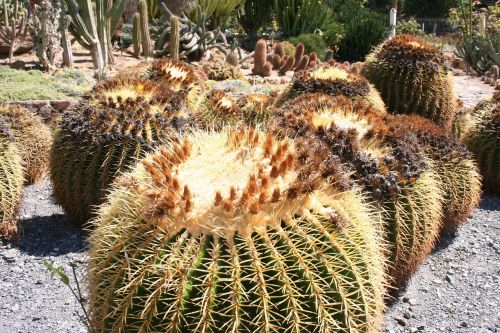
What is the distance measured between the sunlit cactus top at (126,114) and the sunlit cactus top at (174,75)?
2.95ft

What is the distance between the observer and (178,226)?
6.26ft

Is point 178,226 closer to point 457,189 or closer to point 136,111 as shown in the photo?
point 136,111

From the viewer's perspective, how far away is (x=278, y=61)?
14141 millimetres

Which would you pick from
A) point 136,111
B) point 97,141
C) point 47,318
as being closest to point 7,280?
point 47,318

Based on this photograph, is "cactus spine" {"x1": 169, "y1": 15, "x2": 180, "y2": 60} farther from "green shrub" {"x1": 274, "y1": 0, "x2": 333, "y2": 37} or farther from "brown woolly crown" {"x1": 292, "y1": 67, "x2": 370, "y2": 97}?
"brown woolly crown" {"x1": 292, "y1": 67, "x2": 370, "y2": 97}

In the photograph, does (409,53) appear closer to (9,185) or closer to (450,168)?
(450,168)

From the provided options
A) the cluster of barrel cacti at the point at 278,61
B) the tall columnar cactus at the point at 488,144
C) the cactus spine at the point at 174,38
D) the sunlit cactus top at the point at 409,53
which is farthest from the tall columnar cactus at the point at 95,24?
the tall columnar cactus at the point at 488,144

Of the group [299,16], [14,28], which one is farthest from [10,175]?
[299,16]

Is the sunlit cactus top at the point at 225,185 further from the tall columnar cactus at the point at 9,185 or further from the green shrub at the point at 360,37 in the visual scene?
the green shrub at the point at 360,37

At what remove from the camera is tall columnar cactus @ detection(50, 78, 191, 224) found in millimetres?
3955

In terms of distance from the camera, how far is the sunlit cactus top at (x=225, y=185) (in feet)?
6.25

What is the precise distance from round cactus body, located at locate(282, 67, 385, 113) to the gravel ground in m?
1.31

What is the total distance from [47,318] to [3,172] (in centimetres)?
128

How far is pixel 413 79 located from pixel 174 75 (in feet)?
7.54
